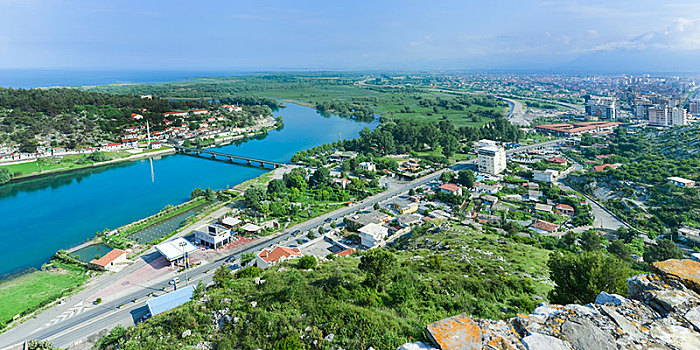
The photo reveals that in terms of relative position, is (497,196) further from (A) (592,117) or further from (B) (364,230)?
(A) (592,117)

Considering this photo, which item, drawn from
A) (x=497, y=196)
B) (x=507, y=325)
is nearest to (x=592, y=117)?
(x=497, y=196)

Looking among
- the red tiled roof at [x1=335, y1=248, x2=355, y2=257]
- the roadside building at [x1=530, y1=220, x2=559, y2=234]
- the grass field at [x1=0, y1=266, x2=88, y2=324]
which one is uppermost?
the red tiled roof at [x1=335, y1=248, x2=355, y2=257]

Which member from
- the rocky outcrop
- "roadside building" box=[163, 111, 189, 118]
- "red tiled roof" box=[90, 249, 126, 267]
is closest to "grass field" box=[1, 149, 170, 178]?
"roadside building" box=[163, 111, 189, 118]

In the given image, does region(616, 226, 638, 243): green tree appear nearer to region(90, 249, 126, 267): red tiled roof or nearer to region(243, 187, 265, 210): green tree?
region(243, 187, 265, 210): green tree

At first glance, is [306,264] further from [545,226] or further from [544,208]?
[544,208]

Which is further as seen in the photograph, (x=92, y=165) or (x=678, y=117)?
(x=678, y=117)

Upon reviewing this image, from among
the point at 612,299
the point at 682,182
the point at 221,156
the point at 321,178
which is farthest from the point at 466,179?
the point at 221,156
